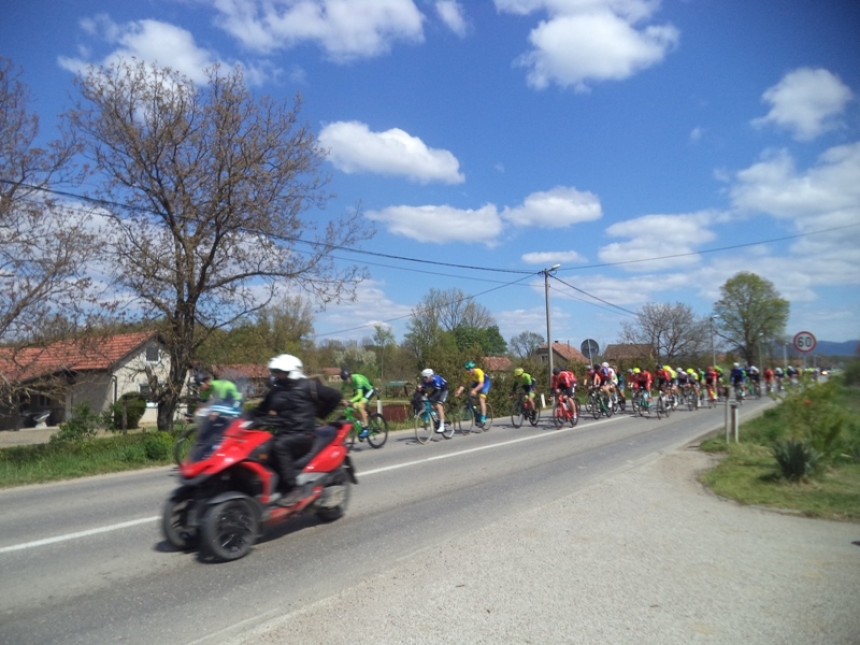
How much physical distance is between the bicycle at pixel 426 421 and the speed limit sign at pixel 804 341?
9756mm

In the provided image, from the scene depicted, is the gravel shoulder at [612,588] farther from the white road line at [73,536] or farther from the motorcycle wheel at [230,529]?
the white road line at [73,536]

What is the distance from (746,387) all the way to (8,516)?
1362 inches

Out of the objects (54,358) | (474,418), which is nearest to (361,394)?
(474,418)

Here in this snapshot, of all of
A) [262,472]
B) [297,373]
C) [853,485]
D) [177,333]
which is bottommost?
[853,485]

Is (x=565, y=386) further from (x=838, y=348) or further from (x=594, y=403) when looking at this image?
(x=838, y=348)

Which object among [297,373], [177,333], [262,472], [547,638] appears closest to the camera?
[547,638]

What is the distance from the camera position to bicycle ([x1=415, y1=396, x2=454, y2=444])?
50.6 feet

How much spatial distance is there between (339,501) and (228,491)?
1585 mm

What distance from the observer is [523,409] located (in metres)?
20.0

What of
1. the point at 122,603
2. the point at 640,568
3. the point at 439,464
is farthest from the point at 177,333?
the point at 640,568

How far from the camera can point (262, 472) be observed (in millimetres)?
5910

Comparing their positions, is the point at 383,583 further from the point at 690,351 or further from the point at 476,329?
the point at 476,329

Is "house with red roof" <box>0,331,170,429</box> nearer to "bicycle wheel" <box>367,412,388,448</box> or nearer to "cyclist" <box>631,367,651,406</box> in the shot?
"bicycle wheel" <box>367,412,388,448</box>

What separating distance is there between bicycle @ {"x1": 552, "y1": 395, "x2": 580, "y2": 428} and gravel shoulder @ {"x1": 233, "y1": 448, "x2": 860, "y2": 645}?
11997mm
